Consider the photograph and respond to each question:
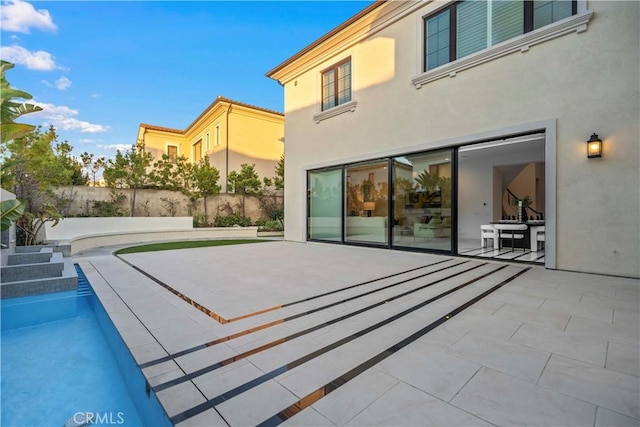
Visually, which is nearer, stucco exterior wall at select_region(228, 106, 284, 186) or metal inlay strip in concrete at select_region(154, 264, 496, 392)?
metal inlay strip in concrete at select_region(154, 264, 496, 392)

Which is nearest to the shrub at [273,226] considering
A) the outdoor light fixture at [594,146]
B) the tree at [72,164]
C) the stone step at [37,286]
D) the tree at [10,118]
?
the tree at [72,164]

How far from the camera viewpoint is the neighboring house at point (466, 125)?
4789mm

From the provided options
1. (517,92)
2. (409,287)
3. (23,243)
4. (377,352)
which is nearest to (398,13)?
(517,92)

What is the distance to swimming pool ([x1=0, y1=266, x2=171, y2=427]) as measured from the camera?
6.32ft

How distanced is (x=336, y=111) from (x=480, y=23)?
4243mm

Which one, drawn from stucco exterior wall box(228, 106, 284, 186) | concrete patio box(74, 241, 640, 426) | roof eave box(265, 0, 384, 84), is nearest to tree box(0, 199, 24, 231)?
concrete patio box(74, 241, 640, 426)

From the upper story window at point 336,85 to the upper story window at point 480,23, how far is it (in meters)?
2.62

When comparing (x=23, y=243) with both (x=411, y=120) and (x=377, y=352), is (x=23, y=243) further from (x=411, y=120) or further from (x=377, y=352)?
(x=411, y=120)

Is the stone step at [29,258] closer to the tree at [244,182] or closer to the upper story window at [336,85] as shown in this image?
the upper story window at [336,85]

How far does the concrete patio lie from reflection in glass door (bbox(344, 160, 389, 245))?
3657mm

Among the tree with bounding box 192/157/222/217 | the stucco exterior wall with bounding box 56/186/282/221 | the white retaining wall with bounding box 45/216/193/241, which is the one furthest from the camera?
the tree with bounding box 192/157/222/217

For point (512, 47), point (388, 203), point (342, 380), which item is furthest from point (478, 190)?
point (342, 380)

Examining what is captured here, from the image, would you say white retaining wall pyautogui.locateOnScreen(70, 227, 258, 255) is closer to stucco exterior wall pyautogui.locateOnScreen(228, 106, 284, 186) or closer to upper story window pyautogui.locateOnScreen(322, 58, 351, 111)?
stucco exterior wall pyautogui.locateOnScreen(228, 106, 284, 186)

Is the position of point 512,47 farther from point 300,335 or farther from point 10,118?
point 10,118
